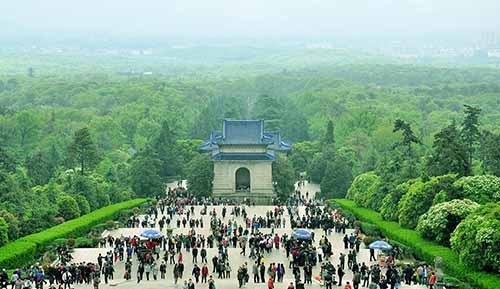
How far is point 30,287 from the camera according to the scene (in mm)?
36938

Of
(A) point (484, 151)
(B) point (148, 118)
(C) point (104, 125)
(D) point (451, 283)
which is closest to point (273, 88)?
(B) point (148, 118)

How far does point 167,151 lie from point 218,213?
83.4 ft

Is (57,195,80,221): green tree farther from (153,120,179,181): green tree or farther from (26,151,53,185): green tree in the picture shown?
(153,120,179,181): green tree

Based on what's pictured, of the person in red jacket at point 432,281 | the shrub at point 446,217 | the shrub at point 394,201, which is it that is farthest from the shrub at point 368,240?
the person in red jacket at point 432,281

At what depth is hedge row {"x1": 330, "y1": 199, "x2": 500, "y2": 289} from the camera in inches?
1521

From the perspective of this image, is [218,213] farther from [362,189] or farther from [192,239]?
[192,239]

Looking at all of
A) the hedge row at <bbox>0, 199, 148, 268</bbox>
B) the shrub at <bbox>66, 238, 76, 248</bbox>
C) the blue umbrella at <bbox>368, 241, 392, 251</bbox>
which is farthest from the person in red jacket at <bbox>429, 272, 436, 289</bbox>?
the shrub at <bbox>66, 238, 76, 248</bbox>

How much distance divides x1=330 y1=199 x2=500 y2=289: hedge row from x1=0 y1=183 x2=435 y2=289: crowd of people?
1.41 meters

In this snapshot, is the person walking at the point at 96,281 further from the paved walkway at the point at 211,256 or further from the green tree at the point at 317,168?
the green tree at the point at 317,168

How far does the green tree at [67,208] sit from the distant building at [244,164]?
629 inches

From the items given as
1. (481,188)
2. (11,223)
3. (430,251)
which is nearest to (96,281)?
(11,223)

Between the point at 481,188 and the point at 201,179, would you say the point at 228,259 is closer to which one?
the point at 481,188

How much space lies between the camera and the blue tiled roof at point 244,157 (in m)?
75.2

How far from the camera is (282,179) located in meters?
76.2
